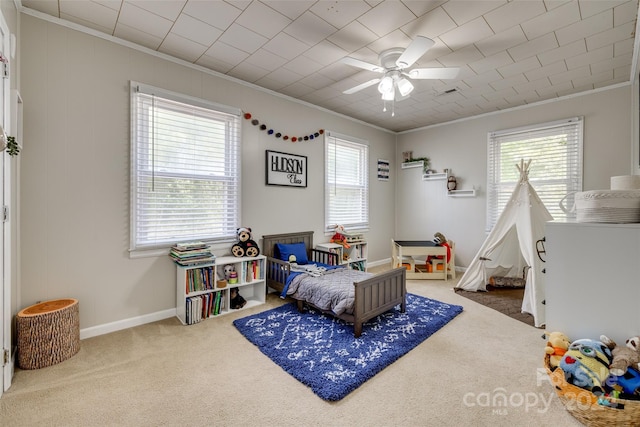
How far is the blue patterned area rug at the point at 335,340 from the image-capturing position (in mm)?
2031

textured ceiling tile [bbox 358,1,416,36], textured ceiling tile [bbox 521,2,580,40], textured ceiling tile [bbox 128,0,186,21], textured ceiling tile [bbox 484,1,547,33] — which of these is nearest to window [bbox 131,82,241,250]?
textured ceiling tile [bbox 128,0,186,21]

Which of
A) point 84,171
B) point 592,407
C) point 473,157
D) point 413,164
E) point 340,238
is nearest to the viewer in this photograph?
point 592,407

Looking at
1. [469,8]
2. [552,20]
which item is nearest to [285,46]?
[469,8]

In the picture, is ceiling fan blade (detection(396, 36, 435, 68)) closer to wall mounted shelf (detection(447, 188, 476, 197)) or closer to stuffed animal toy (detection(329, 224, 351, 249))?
stuffed animal toy (detection(329, 224, 351, 249))

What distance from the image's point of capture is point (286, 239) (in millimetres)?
4152

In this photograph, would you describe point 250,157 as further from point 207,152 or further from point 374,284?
point 374,284

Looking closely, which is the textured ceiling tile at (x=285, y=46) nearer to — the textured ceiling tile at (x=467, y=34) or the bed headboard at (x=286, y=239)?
the textured ceiling tile at (x=467, y=34)

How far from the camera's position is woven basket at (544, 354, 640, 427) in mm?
1438

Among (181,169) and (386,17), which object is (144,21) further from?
(386,17)

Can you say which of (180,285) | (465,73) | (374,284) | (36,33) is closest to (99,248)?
(180,285)

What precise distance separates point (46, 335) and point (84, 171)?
1.39 m

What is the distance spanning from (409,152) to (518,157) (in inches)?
75.5

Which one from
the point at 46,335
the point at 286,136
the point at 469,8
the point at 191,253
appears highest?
the point at 469,8

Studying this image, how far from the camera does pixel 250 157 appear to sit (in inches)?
148
